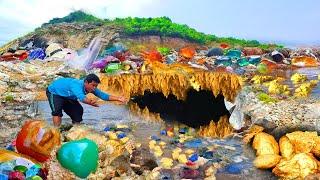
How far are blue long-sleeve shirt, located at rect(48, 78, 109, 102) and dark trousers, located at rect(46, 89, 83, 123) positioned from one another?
91 mm

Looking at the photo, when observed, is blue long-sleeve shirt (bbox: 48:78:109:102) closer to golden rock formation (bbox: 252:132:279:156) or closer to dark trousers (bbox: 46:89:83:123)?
dark trousers (bbox: 46:89:83:123)

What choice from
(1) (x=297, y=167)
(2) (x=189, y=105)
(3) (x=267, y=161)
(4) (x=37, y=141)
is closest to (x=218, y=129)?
(2) (x=189, y=105)

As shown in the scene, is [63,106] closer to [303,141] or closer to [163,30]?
[303,141]

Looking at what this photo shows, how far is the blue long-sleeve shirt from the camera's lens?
20.4ft

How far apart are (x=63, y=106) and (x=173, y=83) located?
5042 mm

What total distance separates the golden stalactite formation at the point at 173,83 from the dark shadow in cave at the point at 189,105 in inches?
5.6

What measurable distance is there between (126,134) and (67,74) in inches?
280

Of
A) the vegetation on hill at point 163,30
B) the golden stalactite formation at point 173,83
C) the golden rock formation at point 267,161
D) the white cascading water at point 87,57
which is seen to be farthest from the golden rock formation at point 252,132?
the vegetation on hill at point 163,30

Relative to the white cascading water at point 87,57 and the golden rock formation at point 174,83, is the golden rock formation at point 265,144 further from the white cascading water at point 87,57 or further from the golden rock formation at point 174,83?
the white cascading water at point 87,57

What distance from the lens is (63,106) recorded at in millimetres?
6656

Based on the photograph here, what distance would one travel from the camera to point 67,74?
1351cm

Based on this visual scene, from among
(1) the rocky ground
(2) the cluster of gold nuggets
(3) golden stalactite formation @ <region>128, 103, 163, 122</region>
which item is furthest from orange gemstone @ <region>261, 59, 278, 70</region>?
(2) the cluster of gold nuggets

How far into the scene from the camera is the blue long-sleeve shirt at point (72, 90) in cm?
622

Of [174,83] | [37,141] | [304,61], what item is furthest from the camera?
[304,61]
